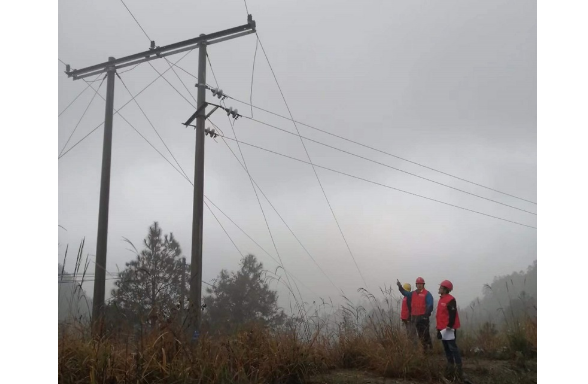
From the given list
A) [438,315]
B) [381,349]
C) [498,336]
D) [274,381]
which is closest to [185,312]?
[274,381]

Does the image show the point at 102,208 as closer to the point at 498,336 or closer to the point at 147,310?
the point at 147,310

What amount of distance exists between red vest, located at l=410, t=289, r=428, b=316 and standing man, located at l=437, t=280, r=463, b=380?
1.99 meters

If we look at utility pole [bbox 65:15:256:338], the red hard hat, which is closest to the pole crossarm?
utility pole [bbox 65:15:256:338]

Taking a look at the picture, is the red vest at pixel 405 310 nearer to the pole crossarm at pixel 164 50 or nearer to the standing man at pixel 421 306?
the standing man at pixel 421 306

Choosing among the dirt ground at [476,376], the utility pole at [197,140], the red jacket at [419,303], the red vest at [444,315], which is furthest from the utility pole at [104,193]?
the red vest at [444,315]

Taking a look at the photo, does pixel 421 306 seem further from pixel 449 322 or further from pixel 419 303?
pixel 449 322

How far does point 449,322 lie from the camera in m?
6.74

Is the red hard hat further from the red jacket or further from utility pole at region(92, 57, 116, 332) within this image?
utility pole at region(92, 57, 116, 332)

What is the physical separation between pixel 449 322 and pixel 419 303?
244cm

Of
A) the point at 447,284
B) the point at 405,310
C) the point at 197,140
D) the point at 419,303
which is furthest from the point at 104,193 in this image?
the point at 447,284

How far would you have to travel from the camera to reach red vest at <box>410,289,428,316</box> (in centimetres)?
909
